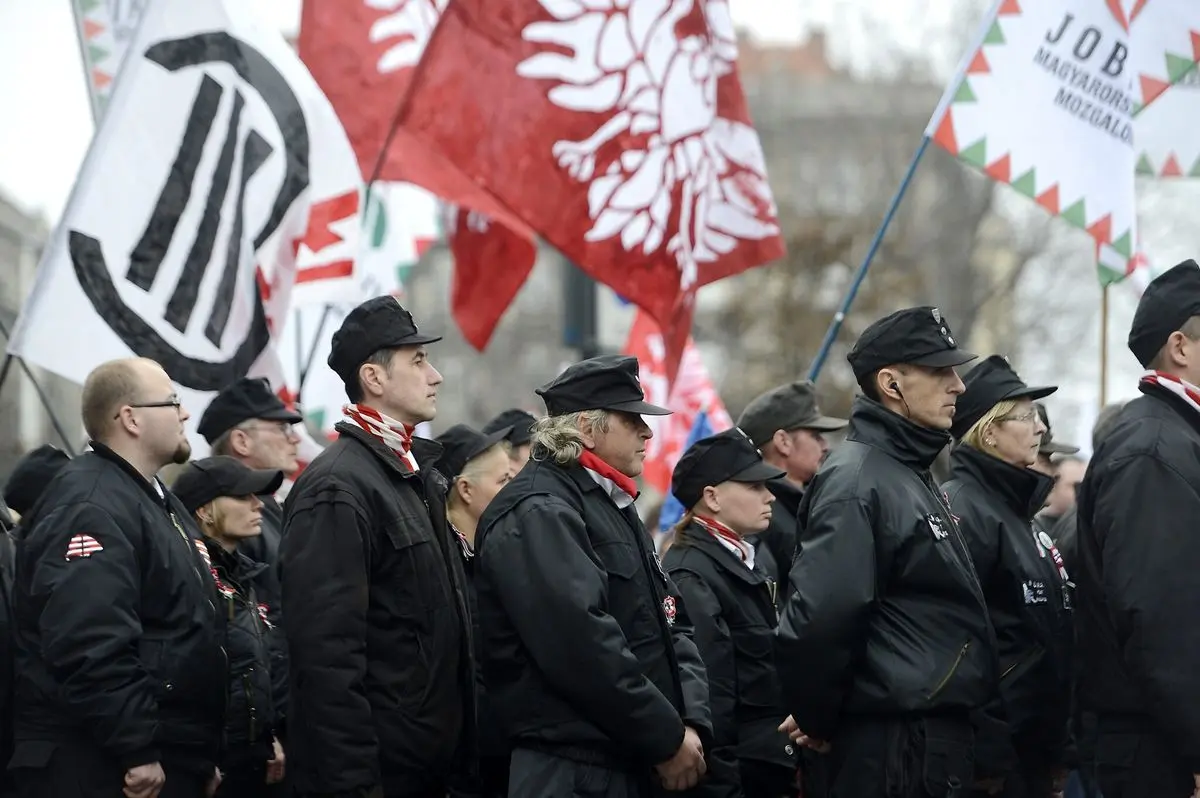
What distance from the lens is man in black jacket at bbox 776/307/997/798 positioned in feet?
20.9

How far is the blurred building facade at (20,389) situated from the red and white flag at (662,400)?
4008 mm

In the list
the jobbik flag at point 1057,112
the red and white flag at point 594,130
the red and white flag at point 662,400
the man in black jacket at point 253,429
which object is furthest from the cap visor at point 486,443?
the red and white flag at point 662,400

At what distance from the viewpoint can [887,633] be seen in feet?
21.3

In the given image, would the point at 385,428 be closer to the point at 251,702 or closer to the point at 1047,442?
the point at 251,702

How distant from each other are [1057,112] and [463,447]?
13.2 feet

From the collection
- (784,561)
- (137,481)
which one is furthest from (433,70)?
(137,481)

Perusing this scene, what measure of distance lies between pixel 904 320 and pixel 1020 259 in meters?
35.6

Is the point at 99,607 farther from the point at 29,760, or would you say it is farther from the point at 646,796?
the point at 646,796

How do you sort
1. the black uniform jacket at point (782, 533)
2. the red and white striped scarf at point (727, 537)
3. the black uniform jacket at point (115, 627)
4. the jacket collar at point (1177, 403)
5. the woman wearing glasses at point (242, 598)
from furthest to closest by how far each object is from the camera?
the black uniform jacket at point (782, 533)
the red and white striped scarf at point (727, 537)
the woman wearing glasses at point (242, 598)
the jacket collar at point (1177, 403)
the black uniform jacket at point (115, 627)

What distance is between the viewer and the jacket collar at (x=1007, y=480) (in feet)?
25.7

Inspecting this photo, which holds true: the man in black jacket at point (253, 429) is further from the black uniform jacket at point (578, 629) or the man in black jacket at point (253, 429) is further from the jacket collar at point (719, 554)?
the black uniform jacket at point (578, 629)

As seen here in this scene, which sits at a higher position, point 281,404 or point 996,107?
point 996,107

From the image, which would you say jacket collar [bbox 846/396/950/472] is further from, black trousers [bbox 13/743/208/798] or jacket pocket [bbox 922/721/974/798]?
black trousers [bbox 13/743/208/798]

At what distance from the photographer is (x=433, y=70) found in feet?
34.4
